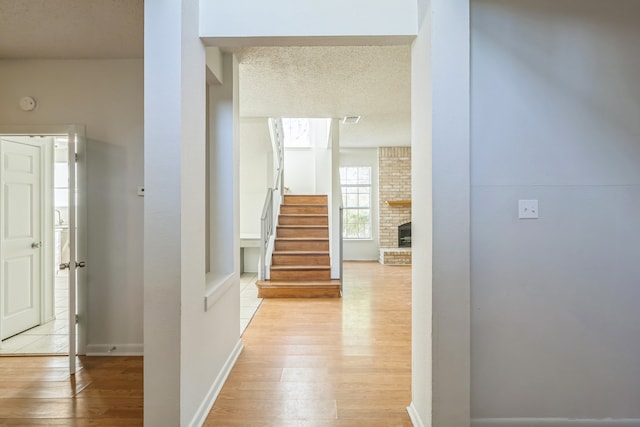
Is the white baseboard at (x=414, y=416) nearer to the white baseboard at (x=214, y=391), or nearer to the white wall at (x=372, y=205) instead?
the white baseboard at (x=214, y=391)

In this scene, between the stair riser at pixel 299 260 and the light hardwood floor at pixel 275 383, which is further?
the stair riser at pixel 299 260

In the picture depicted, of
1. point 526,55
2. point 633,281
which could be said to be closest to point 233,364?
point 633,281

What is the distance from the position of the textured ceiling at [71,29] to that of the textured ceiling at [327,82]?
836 millimetres

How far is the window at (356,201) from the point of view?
8.25m

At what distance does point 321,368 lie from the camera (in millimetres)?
2643

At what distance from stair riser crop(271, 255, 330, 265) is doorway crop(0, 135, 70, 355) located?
268 cm

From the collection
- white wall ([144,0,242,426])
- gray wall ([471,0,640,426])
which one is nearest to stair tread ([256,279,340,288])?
white wall ([144,0,242,426])

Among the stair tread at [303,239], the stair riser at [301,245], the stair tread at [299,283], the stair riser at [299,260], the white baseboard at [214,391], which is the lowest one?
the white baseboard at [214,391]

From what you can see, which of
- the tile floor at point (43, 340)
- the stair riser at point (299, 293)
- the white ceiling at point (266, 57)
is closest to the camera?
the white ceiling at point (266, 57)

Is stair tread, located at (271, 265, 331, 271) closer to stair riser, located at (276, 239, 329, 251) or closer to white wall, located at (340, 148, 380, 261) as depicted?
stair riser, located at (276, 239, 329, 251)

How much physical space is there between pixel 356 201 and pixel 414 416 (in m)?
6.50

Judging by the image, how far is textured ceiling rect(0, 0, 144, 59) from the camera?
6.93ft

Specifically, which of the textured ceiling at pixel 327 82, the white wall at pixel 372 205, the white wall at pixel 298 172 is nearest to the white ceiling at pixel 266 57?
the textured ceiling at pixel 327 82

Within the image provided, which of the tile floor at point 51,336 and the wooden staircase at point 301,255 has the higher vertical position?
the wooden staircase at point 301,255
